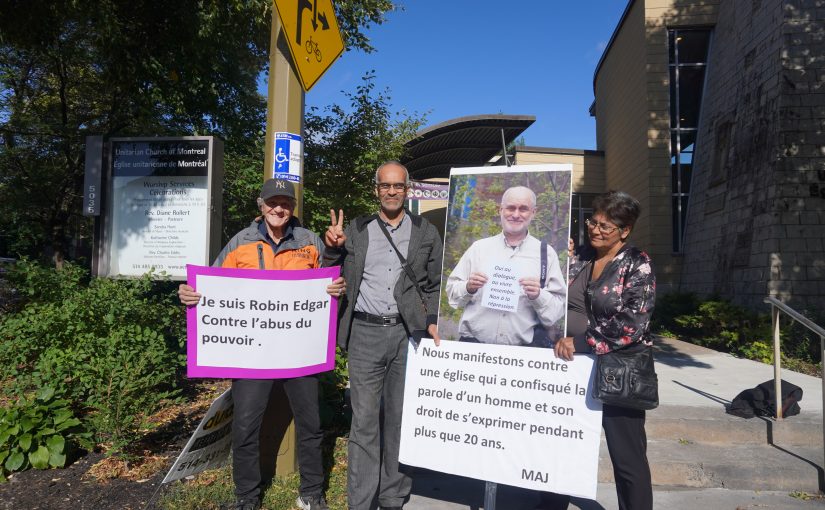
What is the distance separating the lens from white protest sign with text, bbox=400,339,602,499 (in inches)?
108

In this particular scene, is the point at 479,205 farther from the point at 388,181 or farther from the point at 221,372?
the point at 221,372

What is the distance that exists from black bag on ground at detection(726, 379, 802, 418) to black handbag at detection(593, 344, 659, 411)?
2.58 m

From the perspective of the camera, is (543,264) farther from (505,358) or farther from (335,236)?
(335,236)

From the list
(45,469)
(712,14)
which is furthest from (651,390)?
(712,14)

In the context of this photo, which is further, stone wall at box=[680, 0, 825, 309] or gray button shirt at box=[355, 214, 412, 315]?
stone wall at box=[680, 0, 825, 309]

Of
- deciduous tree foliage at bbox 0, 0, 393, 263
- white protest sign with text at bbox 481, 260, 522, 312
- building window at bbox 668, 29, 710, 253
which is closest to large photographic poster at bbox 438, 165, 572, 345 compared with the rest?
white protest sign with text at bbox 481, 260, 522, 312

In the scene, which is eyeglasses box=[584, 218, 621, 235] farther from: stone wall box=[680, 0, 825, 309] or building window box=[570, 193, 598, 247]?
building window box=[570, 193, 598, 247]

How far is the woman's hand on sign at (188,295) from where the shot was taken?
10.00ft

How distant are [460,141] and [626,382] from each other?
19647 mm

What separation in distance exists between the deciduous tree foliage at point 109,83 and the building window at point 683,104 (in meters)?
8.27

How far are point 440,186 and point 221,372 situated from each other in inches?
804

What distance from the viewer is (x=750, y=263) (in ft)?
32.4

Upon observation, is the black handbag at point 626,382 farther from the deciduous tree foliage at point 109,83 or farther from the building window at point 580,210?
the building window at point 580,210

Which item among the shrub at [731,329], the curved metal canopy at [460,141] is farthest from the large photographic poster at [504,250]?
the curved metal canopy at [460,141]
